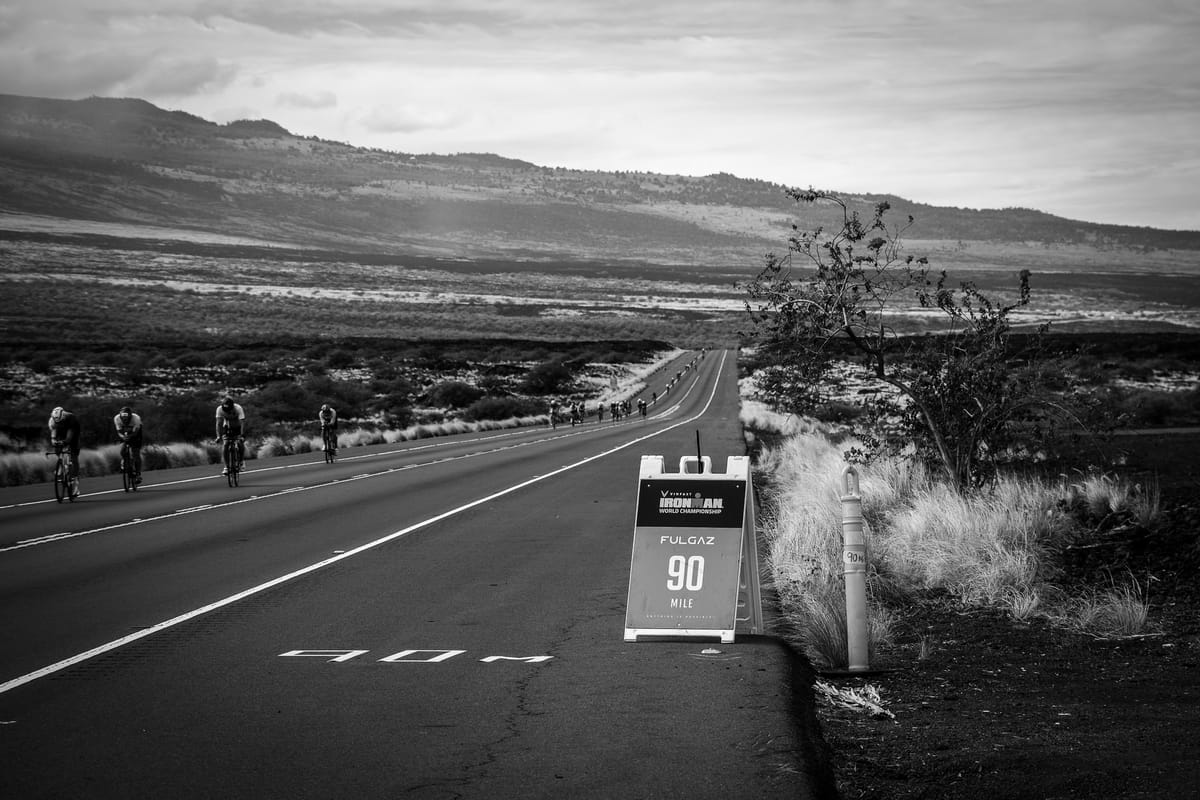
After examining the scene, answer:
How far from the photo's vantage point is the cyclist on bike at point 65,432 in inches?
856

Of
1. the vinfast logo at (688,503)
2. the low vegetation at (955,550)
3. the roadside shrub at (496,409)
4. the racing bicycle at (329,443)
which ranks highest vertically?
the vinfast logo at (688,503)

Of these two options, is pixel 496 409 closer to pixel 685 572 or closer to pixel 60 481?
pixel 60 481

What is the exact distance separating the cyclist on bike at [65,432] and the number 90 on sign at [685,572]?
51.2ft

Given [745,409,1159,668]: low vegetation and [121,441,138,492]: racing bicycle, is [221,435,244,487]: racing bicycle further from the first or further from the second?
[745,409,1159,668]: low vegetation

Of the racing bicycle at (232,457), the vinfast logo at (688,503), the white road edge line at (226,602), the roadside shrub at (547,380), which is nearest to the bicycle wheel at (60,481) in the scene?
the racing bicycle at (232,457)

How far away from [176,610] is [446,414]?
198 feet

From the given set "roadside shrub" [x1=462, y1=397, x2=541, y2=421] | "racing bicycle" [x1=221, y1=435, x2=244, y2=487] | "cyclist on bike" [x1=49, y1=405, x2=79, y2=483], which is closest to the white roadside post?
"cyclist on bike" [x1=49, y1=405, x2=79, y2=483]

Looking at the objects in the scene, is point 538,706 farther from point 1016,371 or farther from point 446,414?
point 446,414

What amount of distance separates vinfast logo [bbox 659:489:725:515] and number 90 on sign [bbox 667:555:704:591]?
13.9 inches

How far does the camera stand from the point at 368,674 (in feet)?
27.5

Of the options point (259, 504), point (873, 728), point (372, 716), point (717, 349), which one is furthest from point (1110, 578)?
point (717, 349)

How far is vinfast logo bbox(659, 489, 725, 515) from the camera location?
9383 mm

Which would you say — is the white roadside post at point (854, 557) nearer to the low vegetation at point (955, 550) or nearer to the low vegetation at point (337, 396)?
the low vegetation at point (955, 550)

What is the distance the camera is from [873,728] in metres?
7.24
